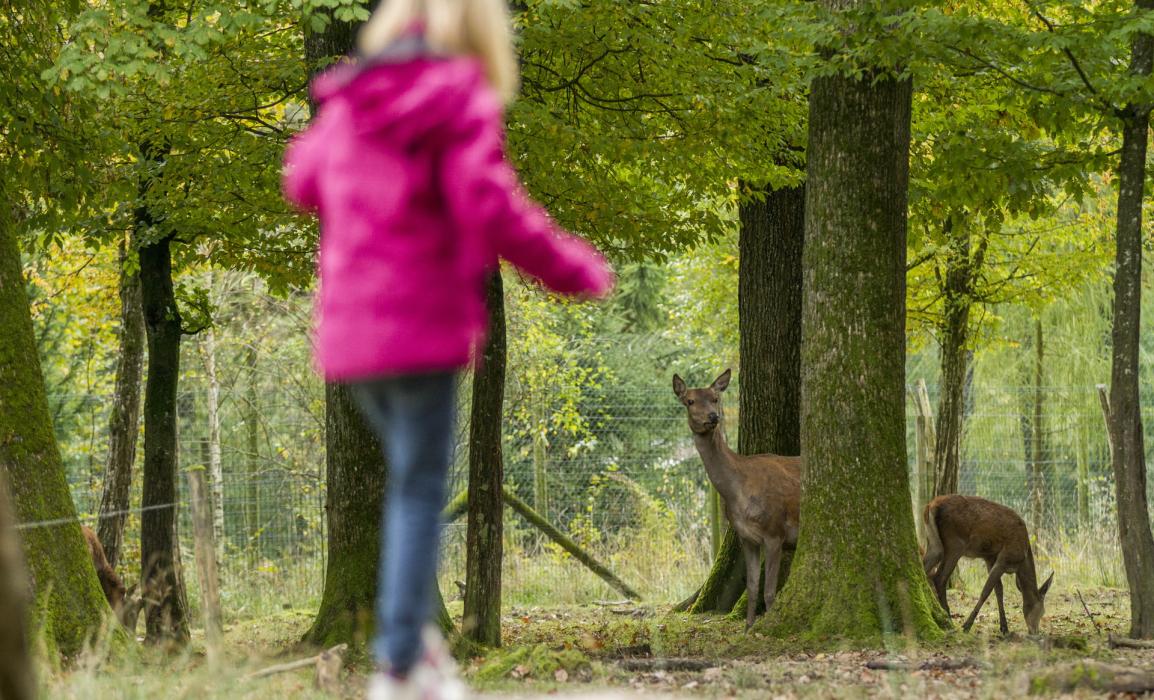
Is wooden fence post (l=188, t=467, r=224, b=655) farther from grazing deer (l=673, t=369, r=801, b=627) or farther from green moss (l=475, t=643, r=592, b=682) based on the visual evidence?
grazing deer (l=673, t=369, r=801, b=627)

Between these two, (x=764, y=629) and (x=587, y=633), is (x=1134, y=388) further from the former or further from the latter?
(x=587, y=633)

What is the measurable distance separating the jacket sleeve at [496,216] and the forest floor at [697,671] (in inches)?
88.3

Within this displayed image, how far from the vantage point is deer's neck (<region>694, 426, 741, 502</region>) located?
12344mm

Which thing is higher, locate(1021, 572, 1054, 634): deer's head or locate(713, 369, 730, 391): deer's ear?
locate(713, 369, 730, 391): deer's ear

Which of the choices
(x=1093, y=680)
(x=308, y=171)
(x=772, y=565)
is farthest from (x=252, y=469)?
(x=308, y=171)

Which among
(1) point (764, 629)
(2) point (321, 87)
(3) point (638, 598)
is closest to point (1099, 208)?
(3) point (638, 598)

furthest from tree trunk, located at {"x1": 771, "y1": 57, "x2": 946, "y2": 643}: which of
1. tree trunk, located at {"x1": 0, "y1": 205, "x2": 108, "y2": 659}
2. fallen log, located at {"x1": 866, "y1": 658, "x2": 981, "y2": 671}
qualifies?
tree trunk, located at {"x1": 0, "y1": 205, "x2": 108, "y2": 659}

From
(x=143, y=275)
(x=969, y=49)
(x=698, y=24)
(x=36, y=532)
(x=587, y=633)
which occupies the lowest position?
(x=587, y=633)

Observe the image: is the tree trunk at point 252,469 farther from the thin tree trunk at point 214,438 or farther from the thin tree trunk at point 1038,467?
the thin tree trunk at point 1038,467

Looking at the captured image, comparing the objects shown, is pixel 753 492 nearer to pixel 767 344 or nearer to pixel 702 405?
pixel 702 405

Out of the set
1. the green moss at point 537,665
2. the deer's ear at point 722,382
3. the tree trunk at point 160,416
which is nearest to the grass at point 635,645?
the green moss at point 537,665

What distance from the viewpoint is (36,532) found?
854 cm

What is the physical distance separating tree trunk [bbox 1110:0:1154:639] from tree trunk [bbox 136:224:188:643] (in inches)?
329

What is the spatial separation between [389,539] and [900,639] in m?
6.11
